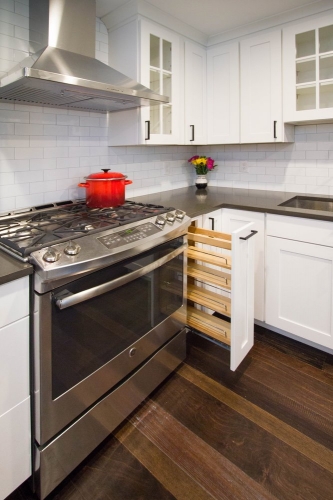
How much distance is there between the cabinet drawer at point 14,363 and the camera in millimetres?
1055

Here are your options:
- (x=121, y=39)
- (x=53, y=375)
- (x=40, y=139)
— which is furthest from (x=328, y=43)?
(x=53, y=375)

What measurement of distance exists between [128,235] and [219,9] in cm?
171

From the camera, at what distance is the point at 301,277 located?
2002 mm

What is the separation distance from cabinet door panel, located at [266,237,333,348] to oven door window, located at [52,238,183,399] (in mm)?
741

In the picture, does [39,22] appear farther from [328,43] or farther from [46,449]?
[46,449]

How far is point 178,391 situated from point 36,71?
1640 mm

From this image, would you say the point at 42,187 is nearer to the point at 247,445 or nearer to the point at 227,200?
the point at 227,200

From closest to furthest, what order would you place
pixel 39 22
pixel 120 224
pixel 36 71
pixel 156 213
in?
pixel 36 71
pixel 120 224
pixel 39 22
pixel 156 213

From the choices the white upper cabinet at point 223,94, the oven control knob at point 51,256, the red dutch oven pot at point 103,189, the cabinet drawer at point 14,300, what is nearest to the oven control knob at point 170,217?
the red dutch oven pot at point 103,189

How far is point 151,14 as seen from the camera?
2023 millimetres

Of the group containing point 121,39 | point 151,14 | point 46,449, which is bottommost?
point 46,449

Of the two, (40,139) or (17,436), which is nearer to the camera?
(17,436)

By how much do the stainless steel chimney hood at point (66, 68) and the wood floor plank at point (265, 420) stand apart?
62.3 inches

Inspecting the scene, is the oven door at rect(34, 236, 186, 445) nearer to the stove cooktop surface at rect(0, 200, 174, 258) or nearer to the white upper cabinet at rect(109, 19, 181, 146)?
the stove cooktop surface at rect(0, 200, 174, 258)
